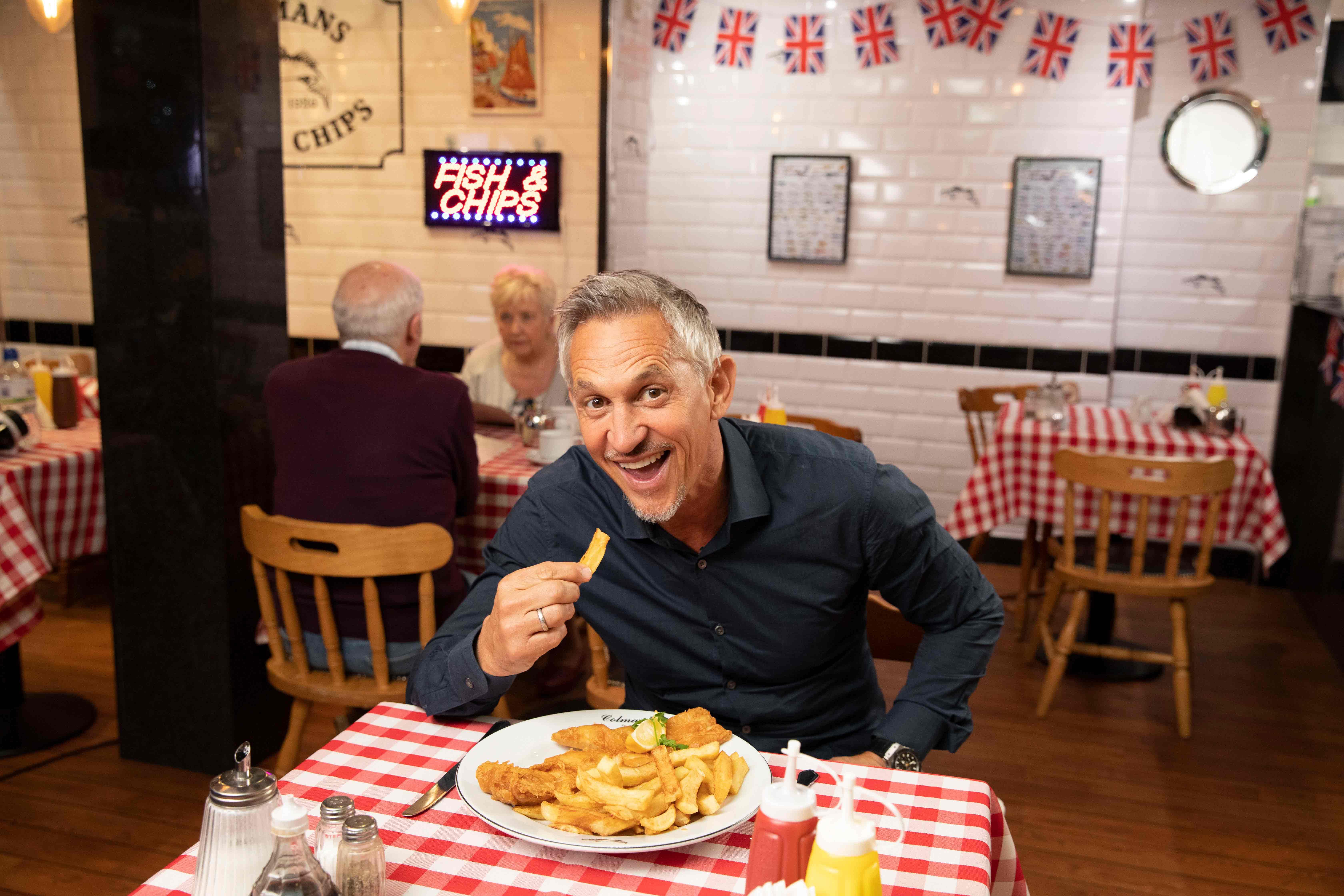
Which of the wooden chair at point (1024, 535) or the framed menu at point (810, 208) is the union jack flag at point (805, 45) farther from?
the wooden chair at point (1024, 535)

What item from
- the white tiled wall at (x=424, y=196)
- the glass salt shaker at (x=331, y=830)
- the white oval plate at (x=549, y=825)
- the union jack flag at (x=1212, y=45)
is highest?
the union jack flag at (x=1212, y=45)

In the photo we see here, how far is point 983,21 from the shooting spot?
4.66 metres

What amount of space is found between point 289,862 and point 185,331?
85.0 inches

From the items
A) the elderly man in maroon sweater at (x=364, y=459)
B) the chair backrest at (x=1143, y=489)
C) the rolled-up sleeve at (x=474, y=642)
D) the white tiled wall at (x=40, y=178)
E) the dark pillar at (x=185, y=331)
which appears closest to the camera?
the rolled-up sleeve at (x=474, y=642)

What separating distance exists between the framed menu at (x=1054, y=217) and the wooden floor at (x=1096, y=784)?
5.50 feet

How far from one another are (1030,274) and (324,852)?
441 cm

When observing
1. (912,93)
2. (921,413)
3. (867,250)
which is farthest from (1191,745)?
(912,93)

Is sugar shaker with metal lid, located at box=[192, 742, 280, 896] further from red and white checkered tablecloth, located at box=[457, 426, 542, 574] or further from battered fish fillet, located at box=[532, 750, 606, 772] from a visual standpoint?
red and white checkered tablecloth, located at box=[457, 426, 542, 574]

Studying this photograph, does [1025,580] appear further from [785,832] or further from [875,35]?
[785,832]

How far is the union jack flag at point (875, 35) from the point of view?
15.5 ft

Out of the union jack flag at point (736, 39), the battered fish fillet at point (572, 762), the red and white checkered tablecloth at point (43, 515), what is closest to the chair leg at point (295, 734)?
the red and white checkered tablecloth at point (43, 515)

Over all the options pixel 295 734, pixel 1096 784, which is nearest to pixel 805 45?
pixel 1096 784

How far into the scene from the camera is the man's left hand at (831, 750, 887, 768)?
55.4 inches

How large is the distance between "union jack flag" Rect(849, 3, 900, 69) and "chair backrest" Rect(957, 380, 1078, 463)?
4.83 feet
